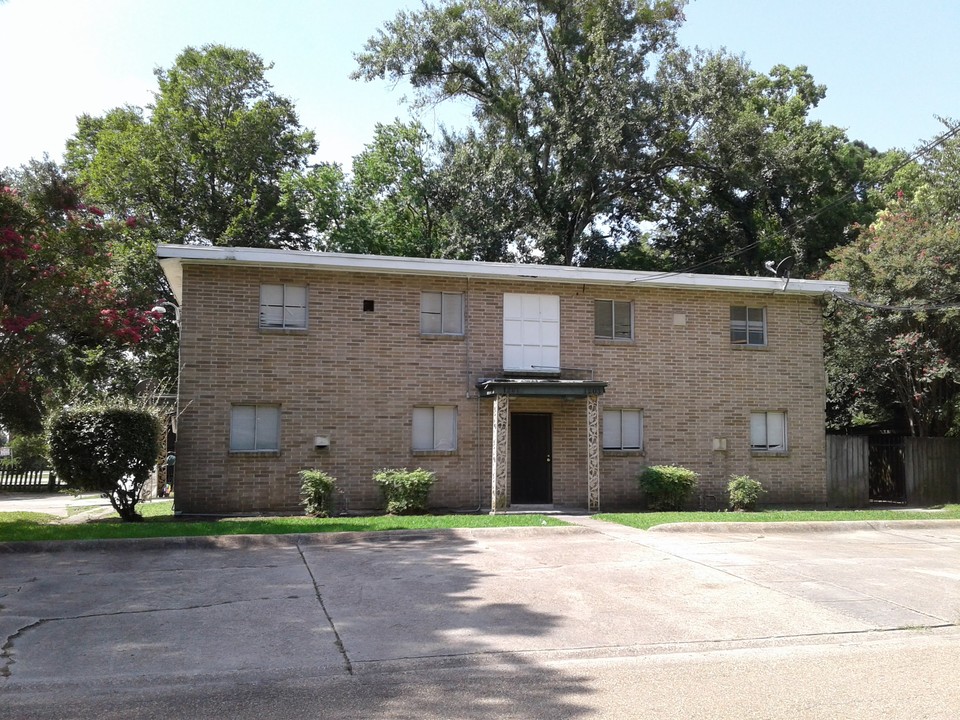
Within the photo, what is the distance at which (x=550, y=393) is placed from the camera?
17.6 metres

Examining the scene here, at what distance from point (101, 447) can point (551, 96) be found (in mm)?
22830

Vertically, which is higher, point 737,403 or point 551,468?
point 737,403

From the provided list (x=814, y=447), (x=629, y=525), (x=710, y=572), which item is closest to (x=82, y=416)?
(x=629, y=525)

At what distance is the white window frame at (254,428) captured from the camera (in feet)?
57.0

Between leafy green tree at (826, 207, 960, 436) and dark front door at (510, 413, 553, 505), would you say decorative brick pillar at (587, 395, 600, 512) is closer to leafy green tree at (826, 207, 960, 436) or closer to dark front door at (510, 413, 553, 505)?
dark front door at (510, 413, 553, 505)

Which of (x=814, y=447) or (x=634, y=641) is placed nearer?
(x=634, y=641)

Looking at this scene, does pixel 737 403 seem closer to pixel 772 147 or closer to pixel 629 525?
pixel 629 525

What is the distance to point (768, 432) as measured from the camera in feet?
67.0

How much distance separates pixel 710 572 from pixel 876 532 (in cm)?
634

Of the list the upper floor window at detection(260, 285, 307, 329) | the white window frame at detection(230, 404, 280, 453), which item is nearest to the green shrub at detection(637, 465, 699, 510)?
the white window frame at detection(230, 404, 280, 453)

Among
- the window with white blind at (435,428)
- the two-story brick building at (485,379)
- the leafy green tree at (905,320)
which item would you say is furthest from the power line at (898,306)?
the window with white blind at (435,428)

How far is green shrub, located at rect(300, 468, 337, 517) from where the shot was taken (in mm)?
16203

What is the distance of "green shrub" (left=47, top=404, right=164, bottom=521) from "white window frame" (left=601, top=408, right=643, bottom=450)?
9844 millimetres

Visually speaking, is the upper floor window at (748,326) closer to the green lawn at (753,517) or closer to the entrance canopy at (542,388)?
the entrance canopy at (542,388)
